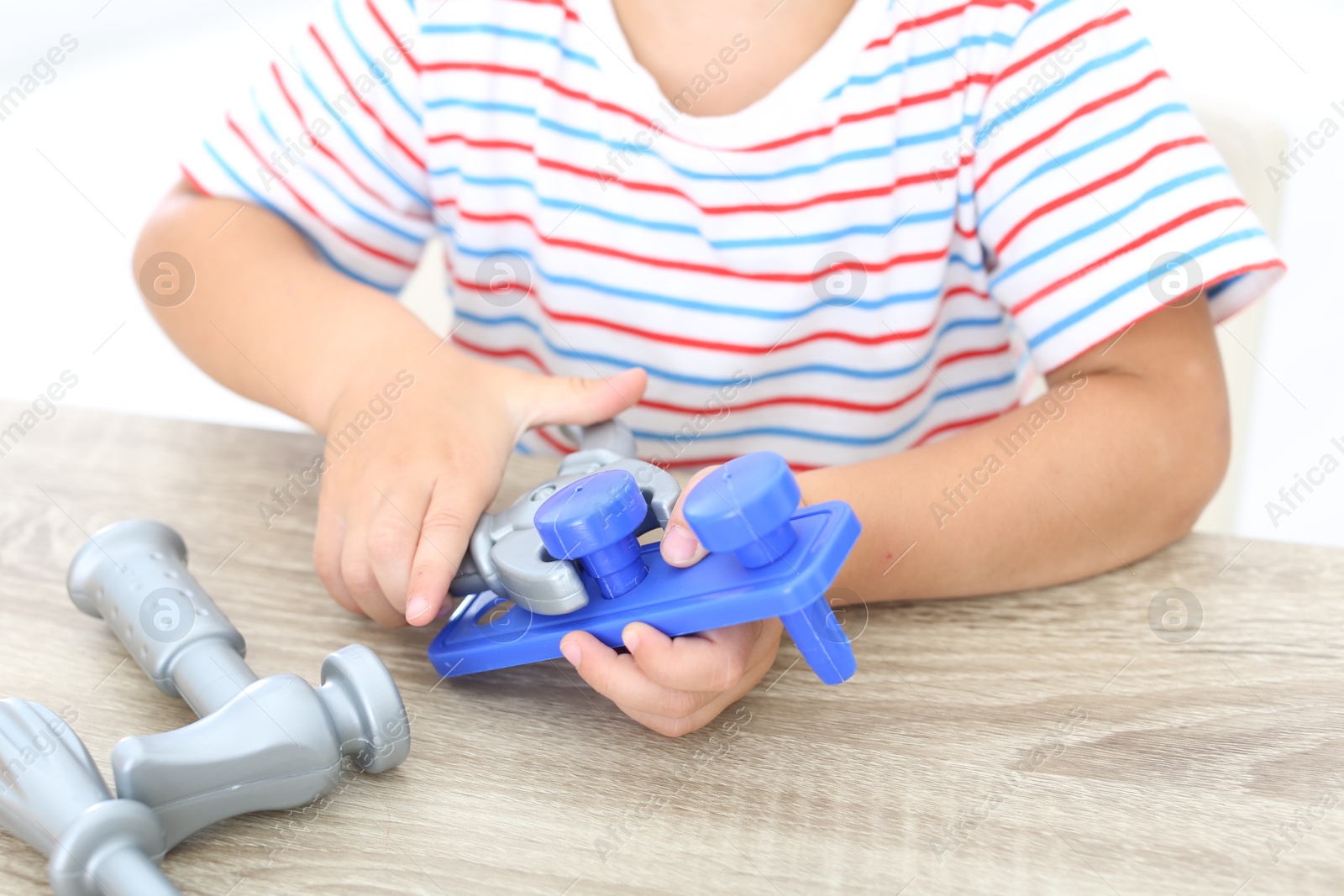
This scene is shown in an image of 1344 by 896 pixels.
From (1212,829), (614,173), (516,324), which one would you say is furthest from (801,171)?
(1212,829)

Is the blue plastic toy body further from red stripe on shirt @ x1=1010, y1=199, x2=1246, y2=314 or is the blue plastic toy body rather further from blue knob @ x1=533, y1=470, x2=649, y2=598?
red stripe on shirt @ x1=1010, y1=199, x2=1246, y2=314

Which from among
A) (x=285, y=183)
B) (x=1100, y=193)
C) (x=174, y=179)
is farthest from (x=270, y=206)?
(x=174, y=179)

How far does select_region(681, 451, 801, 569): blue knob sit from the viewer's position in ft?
1.16

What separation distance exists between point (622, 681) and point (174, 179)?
69.8 inches

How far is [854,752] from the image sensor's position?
0.42 metres

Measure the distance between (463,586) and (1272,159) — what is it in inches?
25.0

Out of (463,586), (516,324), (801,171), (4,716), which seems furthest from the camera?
(516,324)

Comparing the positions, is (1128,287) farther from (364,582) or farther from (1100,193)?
(364,582)

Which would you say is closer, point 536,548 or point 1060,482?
point 536,548

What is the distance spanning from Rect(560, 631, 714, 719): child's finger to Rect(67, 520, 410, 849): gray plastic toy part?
0.07m

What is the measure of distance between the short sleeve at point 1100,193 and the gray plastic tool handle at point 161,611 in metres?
0.46

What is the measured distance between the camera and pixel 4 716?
373mm

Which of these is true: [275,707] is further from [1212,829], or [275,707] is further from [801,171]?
[801,171]

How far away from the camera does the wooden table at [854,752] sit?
14.4 inches
